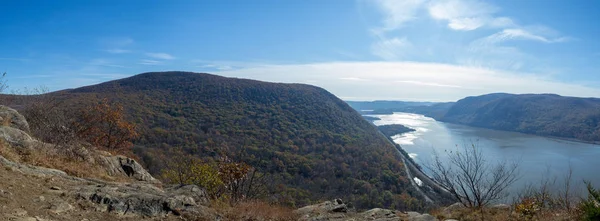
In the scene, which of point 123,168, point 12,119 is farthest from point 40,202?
point 12,119

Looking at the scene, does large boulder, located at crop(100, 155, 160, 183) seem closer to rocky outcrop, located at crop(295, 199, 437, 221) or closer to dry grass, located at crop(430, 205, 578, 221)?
rocky outcrop, located at crop(295, 199, 437, 221)

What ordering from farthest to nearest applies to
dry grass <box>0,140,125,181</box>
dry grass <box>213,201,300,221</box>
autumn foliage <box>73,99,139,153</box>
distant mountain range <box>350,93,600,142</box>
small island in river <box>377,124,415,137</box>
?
small island in river <box>377,124,415,137</box>, distant mountain range <box>350,93,600,142</box>, autumn foliage <box>73,99,139,153</box>, dry grass <box>0,140,125,181</box>, dry grass <box>213,201,300,221</box>

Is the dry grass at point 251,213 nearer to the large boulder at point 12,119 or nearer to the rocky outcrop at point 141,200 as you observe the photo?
the rocky outcrop at point 141,200

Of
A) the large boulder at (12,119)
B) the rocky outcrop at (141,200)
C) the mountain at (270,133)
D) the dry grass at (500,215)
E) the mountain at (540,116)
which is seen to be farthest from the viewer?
the mountain at (540,116)

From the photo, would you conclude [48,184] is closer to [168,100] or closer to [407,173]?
[407,173]

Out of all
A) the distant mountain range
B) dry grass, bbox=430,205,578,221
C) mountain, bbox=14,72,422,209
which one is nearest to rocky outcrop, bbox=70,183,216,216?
dry grass, bbox=430,205,578,221

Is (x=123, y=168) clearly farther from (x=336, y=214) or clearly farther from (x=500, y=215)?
(x=500, y=215)

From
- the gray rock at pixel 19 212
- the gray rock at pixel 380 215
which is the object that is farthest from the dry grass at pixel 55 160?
the gray rock at pixel 380 215
